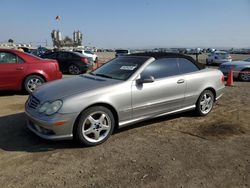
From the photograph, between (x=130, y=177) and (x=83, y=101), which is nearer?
(x=130, y=177)

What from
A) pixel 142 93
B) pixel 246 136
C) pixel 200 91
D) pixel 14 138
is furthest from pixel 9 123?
pixel 246 136

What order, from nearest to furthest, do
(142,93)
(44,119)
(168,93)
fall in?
(44,119)
(142,93)
(168,93)

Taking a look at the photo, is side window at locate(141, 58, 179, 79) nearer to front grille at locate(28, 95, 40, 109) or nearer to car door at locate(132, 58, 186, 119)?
car door at locate(132, 58, 186, 119)

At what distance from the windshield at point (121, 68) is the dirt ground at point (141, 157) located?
106 cm

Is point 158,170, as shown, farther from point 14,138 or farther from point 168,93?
point 14,138

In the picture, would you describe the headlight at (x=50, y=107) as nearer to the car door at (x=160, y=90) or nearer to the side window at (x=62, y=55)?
the car door at (x=160, y=90)

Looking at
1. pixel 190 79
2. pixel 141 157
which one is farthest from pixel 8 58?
pixel 141 157

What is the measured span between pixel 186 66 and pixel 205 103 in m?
0.99

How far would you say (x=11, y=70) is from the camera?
845cm

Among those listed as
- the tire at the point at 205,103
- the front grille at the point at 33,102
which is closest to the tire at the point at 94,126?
the front grille at the point at 33,102

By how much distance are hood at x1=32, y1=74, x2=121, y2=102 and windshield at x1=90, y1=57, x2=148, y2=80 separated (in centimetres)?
26

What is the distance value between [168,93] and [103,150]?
1.82 metres

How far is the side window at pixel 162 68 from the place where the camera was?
5.42m

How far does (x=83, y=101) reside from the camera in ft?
14.6
